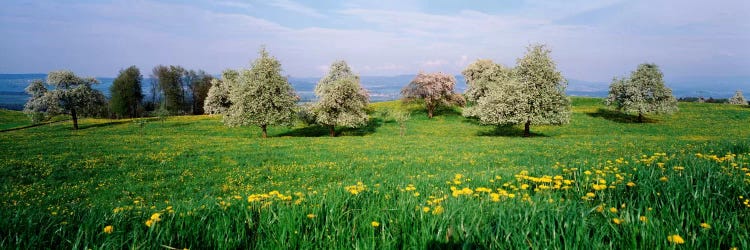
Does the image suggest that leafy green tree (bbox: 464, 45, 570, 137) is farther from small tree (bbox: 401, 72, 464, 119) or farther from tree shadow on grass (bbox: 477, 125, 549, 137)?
small tree (bbox: 401, 72, 464, 119)

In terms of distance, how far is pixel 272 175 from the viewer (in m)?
17.7

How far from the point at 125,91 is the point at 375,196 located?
113 m

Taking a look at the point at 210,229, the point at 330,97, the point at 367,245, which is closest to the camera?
the point at 367,245

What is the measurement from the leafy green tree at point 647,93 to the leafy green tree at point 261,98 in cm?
5243

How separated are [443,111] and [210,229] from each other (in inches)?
2625

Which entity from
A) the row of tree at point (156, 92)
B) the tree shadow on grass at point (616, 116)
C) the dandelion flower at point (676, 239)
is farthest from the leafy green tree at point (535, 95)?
the row of tree at point (156, 92)

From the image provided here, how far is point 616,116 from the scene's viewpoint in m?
59.7

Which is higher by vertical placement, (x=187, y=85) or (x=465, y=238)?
(x=187, y=85)

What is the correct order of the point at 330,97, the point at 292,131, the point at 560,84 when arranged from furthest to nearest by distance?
the point at 292,131 < the point at 330,97 < the point at 560,84

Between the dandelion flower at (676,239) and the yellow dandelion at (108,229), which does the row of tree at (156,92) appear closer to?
the yellow dandelion at (108,229)

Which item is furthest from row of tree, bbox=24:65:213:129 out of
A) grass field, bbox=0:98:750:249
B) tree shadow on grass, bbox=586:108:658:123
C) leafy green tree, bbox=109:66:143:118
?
tree shadow on grass, bbox=586:108:658:123

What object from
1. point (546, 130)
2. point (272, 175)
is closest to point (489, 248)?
point (272, 175)

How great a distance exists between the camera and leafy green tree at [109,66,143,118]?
3720 inches

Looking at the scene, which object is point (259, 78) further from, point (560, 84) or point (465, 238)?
point (465, 238)
